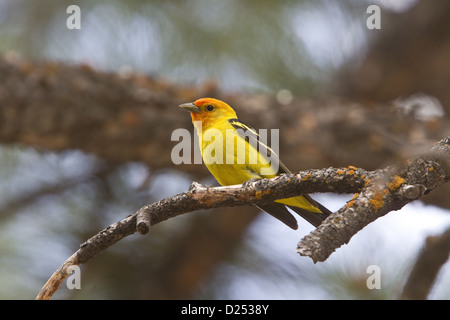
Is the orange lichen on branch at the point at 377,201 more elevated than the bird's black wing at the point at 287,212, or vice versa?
the bird's black wing at the point at 287,212

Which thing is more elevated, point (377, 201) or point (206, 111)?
point (206, 111)

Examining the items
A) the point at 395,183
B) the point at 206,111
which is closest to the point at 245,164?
the point at 206,111

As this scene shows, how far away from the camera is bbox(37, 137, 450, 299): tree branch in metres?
1.65

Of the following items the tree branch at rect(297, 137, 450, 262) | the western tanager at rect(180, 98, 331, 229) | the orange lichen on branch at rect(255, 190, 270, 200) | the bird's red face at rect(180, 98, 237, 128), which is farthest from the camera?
the bird's red face at rect(180, 98, 237, 128)

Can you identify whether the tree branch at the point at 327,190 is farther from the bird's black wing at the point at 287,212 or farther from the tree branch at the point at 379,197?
the bird's black wing at the point at 287,212

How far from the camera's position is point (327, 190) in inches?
73.8

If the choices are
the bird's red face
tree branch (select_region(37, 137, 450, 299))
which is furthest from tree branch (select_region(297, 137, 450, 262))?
the bird's red face

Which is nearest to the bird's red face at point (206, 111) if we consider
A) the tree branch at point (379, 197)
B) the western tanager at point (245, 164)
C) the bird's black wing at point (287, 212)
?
the western tanager at point (245, 164)

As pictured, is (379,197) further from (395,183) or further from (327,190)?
(327,190)

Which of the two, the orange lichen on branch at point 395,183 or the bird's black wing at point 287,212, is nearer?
the orange lichen on branch at point 395,183

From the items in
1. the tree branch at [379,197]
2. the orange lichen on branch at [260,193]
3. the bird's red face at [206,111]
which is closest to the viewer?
the tree branch at [379,197]

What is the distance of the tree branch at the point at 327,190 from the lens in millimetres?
1646

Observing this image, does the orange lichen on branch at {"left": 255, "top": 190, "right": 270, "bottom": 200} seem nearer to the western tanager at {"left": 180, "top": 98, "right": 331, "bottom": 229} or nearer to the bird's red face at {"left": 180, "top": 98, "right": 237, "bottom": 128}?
the western tanager at {"left": 180, "top": 98, "right": 331, "bottom": 229}

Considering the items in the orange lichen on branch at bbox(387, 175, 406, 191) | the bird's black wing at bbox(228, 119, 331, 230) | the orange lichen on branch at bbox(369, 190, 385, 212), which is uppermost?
the bird's black wing at bbox(228, 119, 331, 230)
